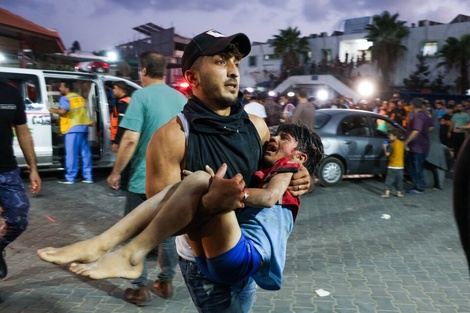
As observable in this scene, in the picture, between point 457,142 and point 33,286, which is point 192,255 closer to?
point 33,286

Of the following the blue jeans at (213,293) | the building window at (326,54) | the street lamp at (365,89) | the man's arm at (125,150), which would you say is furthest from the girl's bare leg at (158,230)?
the building window at (326,54)

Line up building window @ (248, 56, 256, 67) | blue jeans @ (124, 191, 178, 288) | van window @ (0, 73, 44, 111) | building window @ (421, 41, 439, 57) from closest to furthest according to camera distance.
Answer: blue jeans @ (124, 191, 178, 288)
van window @ (0, 73, 44, 111)
building window @ (421, 41, 439, 57)
building window @ (248, 56, 256, 67)

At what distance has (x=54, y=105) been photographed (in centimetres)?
955

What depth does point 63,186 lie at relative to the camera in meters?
8.66

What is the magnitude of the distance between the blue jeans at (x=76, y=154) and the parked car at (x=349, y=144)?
472 cm

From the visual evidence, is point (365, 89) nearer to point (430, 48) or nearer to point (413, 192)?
point (430, 48)

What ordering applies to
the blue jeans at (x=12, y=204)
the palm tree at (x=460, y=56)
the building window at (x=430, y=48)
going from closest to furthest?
the blue jeans at (x=12, y=204)
the palm tree at (x=460, y=56)
the building window at (x=430, y=48)

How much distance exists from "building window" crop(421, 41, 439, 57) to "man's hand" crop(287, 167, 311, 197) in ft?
122

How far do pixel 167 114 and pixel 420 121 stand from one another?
6.65 meters

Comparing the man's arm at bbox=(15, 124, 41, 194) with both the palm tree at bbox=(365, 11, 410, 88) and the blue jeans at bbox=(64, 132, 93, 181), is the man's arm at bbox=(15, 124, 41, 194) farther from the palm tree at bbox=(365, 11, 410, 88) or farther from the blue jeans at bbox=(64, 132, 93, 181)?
the palm tree at bbox=(365, 11, 410, 88)

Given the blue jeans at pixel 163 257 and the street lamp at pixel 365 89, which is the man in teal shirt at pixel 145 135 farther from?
the street lamp at pixel 365 89

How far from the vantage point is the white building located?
3459 centimetres

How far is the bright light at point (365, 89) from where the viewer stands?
1273 inches

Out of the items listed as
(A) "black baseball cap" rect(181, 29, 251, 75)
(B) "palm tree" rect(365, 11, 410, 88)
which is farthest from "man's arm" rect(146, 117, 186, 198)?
(B) "palm tree" rect(365, 11, 410, 88)
